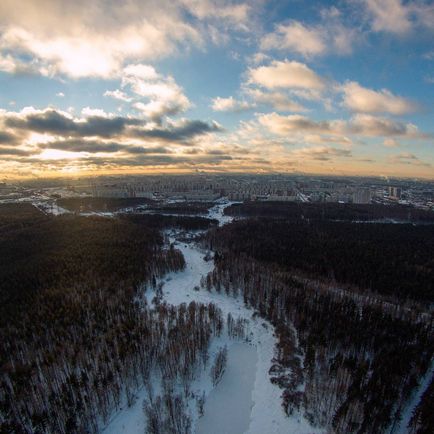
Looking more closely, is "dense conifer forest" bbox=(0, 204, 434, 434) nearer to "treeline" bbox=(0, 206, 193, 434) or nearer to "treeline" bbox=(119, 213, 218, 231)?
"treeline" bbox=(0, 206, 193, 434)

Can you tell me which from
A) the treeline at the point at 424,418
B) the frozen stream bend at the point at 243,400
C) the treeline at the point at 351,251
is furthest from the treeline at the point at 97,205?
the treeline at the point at 424,418

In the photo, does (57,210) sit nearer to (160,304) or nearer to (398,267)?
(160,304)

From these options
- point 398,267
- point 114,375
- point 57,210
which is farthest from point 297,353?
point 57,210

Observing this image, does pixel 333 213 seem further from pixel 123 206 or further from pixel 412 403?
pixel 412 403

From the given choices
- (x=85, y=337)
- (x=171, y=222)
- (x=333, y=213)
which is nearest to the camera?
(x=85, y=337)

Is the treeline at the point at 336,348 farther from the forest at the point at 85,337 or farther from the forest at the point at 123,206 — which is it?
the forest at the point at 123,206

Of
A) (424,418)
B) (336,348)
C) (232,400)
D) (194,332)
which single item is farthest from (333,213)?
(232,400)
